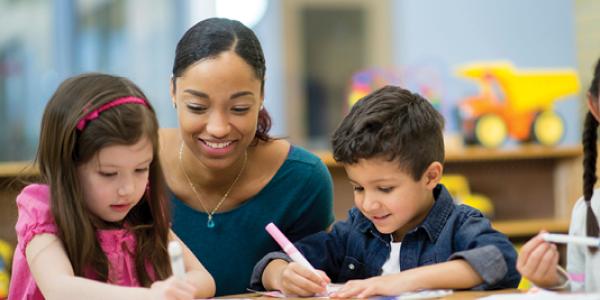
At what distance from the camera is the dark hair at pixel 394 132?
1286 millimetres

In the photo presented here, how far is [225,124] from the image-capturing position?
1404 mm

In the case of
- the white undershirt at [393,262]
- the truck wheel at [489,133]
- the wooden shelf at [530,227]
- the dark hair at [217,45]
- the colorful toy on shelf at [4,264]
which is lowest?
the wooden shelf at [530,227]

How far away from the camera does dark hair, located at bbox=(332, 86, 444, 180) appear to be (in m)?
1.29

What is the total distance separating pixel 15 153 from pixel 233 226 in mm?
3103

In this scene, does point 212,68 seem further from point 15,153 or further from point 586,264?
point 15,153

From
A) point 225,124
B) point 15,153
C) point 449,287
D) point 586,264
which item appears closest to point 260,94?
point 225,124

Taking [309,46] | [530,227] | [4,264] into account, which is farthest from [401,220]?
[309,46]

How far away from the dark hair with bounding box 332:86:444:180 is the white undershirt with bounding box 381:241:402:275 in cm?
12

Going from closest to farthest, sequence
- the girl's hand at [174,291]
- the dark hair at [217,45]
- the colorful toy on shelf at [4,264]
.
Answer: the girl's hand at [174,291] < the dark hair at [217,45] < the colorful toy on shelf at [4,264]

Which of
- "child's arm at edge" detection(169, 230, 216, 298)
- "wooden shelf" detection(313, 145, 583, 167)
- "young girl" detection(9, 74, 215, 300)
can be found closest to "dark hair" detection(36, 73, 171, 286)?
"young girl" detection(9, 74, 215, 300)

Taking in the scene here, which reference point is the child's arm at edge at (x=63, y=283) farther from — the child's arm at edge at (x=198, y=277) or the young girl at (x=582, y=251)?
the young girl at (x=582, y=251)

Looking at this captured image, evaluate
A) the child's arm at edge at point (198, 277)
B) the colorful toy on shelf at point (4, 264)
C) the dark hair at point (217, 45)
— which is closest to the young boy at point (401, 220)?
the child's arm at edge at point (198, 277)

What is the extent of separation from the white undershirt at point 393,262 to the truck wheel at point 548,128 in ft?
7.48

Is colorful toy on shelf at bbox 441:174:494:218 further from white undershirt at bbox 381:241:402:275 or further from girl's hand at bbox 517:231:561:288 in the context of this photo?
girl's hand at bbox 517:231:561:288
